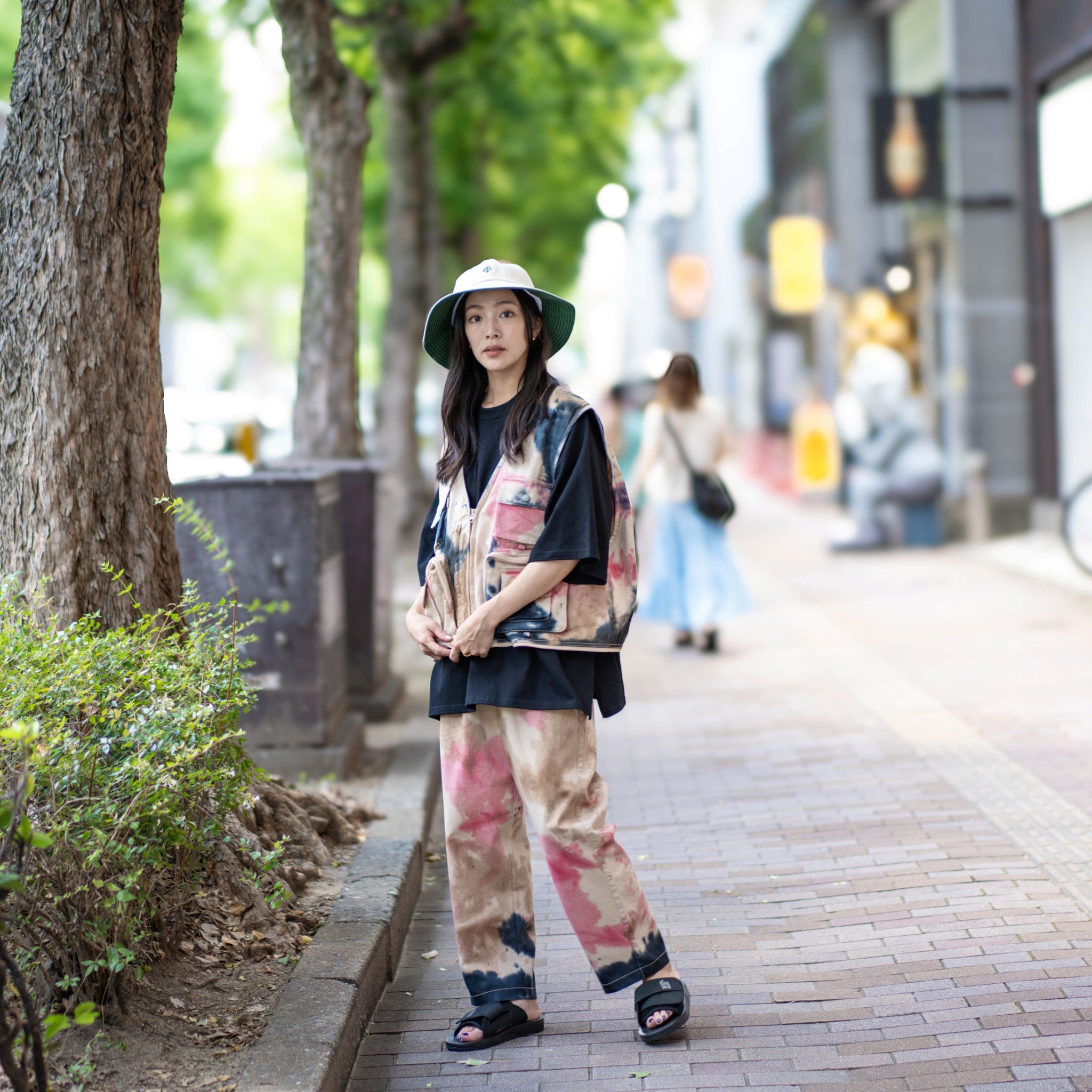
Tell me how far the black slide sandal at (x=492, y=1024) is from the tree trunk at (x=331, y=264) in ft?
17.2

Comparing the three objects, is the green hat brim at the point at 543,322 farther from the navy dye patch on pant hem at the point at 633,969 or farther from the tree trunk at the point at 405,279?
the tree trunk at the point at 405,279

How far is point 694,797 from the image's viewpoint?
6156 mm

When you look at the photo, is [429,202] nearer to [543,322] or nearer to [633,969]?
[543,322]

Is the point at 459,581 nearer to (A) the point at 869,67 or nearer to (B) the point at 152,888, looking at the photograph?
(B) the point at 152,888

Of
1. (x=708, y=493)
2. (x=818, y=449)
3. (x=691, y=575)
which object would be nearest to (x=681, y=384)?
→ (x=708, y=493)

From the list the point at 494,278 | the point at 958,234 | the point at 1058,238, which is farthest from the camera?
the point at 958,234

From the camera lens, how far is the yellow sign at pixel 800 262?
21.1 metres

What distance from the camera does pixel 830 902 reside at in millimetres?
4715

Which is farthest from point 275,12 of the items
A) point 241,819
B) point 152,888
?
point 152,888

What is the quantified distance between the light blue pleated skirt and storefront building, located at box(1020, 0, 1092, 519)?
5026 millimetres

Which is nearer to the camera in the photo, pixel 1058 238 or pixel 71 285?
pixel 71 285

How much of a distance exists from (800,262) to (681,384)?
492 inches

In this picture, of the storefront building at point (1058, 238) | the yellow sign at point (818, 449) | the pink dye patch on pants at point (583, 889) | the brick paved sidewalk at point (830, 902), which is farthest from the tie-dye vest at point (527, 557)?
the yellow sign at point (818, 449)

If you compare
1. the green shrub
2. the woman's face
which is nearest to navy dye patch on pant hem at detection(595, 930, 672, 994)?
the green shrub
